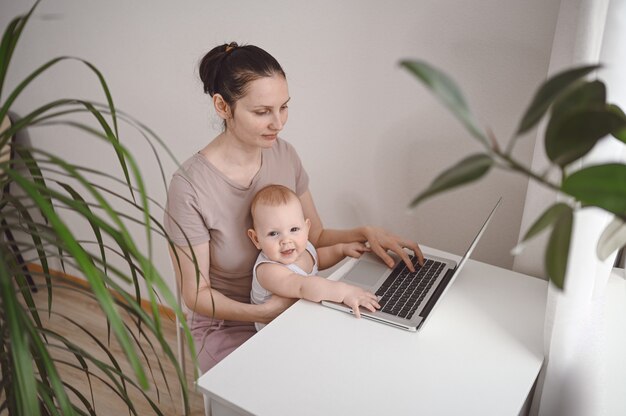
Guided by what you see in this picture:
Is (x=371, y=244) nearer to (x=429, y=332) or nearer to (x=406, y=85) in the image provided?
(x=429, y=332)

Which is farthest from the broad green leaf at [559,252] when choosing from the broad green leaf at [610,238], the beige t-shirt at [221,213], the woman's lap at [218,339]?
the woman's lap at [218,339]

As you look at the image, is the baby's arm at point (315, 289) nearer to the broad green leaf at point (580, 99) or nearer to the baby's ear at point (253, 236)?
the baby's ear at point (253, 236)

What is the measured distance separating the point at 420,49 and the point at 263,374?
3.48 feet

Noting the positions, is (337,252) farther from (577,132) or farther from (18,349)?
(577,132)

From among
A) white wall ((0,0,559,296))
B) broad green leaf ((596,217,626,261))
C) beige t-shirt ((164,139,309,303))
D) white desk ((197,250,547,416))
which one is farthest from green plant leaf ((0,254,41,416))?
white wall ((0,0,559,296))

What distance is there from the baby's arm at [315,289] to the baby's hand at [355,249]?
0.24 metres

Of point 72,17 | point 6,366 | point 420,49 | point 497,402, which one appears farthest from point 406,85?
point 72,17

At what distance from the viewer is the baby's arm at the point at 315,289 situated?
1.21 meters

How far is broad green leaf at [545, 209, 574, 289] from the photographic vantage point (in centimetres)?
33

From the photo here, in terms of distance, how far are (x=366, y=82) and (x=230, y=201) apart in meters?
0.62

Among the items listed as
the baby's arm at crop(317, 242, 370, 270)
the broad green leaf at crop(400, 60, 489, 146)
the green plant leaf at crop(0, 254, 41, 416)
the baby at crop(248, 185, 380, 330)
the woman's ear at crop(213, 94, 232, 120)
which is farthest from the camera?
the baby's arm at crop(317, 242, 370, 270)

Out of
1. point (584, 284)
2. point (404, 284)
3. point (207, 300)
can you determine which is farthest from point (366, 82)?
point (584, 284)

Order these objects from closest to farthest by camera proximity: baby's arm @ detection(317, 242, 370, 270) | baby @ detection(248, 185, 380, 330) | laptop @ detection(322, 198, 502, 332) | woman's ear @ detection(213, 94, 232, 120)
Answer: laptop @ detection(322, 198, 502, 332) → baby @ detection(248, 185, 380, 330) → woman's ear @ detection(213, 94, 232, 120) → baby's arm @ detection(317, 242, 370, 270)

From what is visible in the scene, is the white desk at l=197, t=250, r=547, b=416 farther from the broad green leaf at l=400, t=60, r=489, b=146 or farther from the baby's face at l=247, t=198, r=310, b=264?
the broad green leaf at l=400, t=60, r=489, b=146
